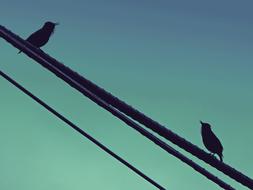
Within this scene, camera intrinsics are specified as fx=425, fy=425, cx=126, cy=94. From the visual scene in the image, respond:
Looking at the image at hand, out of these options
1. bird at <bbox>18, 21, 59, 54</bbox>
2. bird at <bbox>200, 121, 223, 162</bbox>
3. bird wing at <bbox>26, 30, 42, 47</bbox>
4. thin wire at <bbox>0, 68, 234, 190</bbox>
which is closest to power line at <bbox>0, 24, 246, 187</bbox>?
thin wire at <bbox>0, 68, 234, 190</bbox>

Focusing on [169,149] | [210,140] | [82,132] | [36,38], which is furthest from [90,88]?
[36,38]

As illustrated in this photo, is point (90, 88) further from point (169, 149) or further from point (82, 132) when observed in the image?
point (169, 149)

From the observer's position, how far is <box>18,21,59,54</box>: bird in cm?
969

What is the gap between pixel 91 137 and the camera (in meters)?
1.97

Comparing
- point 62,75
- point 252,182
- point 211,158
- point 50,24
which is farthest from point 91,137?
point 50,24

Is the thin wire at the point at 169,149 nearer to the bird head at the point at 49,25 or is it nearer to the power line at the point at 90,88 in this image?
the power line at the point at 90,88

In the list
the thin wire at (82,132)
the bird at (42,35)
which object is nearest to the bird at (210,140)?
the bird at (42,35)

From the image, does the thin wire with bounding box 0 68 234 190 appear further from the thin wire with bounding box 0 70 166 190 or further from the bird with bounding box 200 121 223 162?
the bird with bounding box 200 121 223 162

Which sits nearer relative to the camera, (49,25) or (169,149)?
(169,149)

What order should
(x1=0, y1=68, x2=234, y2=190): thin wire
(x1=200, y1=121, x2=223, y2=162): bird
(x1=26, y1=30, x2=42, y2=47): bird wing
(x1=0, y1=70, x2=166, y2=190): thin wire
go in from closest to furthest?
(x1=0, y1=68, x2=234, y2=190): thin wire
(x1=0, y1=70, x2=166, y2=190): thin wire
(x1=200, y1=121, x2=223, y2=162): bird
(x1=26, y1=30, x2=42, y2=47): bird wing

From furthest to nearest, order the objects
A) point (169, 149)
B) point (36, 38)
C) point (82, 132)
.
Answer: point (36, 38) → point (82, 132) → point (169, 149)

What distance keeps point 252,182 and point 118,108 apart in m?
0.65

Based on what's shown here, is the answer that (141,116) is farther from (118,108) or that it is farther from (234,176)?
(234,176)

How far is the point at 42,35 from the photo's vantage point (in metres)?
9.83
